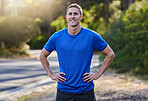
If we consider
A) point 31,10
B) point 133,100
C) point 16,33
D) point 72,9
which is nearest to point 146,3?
point 133,100

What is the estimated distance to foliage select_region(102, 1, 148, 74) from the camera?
32.9ft

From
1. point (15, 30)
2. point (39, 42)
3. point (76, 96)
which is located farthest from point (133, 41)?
point (39, 42)

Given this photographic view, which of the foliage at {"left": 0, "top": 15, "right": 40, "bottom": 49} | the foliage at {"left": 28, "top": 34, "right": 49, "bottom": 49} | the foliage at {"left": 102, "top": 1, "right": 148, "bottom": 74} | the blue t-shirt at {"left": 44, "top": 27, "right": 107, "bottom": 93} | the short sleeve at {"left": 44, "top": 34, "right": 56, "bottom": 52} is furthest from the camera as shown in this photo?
the foliage at {"left": 28, "top": 34, "right": 49, "bottom": 49}

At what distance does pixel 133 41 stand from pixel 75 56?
7.66 m

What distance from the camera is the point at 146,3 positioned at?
11.0 m

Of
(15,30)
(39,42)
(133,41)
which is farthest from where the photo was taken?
(39,42)

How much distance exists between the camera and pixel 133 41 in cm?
1038

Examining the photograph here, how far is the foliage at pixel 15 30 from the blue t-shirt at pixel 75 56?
66.6 ft

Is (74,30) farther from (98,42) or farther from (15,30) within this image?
(15,30)

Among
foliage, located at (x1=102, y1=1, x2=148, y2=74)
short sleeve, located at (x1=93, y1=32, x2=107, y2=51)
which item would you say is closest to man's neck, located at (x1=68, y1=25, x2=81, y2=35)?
short sleeve, located at (x1=93, y1=32, x2=107, y2=51)

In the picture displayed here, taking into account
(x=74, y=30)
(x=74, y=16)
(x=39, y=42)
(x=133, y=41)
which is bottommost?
(x=39, y=42)

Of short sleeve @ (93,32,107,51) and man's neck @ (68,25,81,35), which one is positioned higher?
man's neck @ (68,25,81,35)

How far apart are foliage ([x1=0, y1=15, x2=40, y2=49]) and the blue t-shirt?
20311mm

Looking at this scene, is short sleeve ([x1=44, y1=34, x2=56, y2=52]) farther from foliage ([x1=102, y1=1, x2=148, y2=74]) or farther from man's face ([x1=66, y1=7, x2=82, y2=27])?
foliage ([x1=102, y1=1, x2=148, y2=74])
